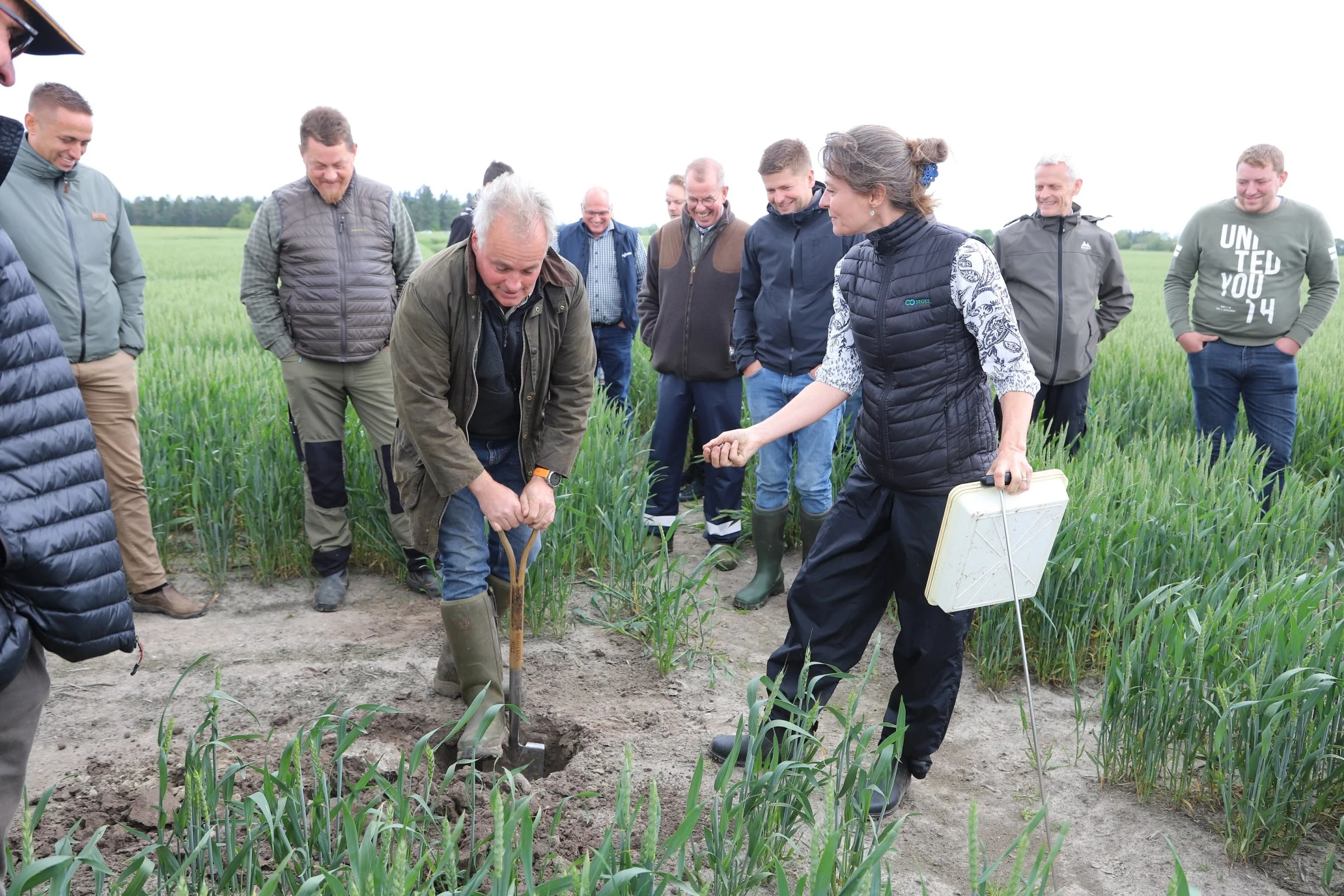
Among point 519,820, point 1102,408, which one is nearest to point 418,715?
point 519,820

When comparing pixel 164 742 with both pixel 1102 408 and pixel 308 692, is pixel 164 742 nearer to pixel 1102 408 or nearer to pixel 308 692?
pixel 308 692

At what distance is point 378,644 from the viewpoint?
12.2 feet

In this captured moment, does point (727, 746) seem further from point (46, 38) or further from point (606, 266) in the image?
point (606, 266)

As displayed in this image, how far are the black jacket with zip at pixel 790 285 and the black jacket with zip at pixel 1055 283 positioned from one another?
1165mm

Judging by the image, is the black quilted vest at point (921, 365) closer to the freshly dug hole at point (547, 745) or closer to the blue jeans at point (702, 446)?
the freshly dug hole at point (547, 745)

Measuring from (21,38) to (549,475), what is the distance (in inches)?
69.5

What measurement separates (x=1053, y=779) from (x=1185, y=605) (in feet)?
2.18

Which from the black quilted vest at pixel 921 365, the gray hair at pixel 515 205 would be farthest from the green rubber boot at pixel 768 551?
the gray hair at pixel 515 205

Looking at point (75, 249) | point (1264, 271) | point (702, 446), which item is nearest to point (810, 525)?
point (702, 446)

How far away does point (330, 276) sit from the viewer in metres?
4.06

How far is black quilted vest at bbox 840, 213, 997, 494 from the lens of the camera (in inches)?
95.4

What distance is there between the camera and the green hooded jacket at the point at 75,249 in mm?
3566

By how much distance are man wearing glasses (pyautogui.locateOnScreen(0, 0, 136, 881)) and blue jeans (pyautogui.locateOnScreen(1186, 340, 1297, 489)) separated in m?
4.95

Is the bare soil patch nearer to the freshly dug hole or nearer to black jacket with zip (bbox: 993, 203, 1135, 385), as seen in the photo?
the freshly dug hole
